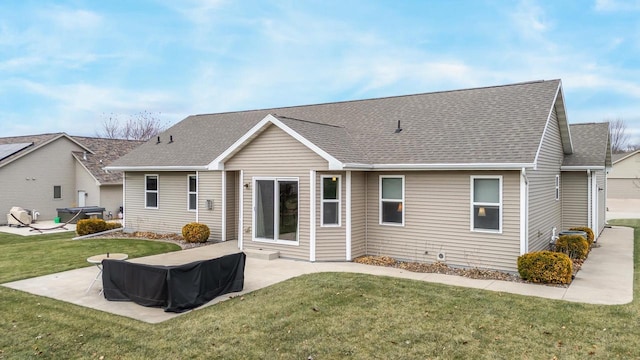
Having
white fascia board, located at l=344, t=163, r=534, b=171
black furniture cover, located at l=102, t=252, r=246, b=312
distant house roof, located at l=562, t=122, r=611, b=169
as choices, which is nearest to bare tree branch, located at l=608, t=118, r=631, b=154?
distant house roof, located at l=562, t=122, r=611, b=169

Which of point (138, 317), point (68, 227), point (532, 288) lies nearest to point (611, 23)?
point (532, 288)

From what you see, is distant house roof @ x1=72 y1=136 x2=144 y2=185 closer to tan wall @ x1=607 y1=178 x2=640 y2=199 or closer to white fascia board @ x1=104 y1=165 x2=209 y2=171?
white fascia board @ x1=104 y1=165 x2=209 y2=171

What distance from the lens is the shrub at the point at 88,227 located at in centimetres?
1814

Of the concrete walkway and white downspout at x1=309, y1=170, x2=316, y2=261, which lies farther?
white downspout at x1=309, y1=170, x2=316, y2=261

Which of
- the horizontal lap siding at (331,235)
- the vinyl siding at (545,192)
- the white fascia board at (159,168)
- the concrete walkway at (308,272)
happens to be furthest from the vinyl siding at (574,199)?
the white fascia board at (159,168)

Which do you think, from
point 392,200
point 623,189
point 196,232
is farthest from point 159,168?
point 623,189

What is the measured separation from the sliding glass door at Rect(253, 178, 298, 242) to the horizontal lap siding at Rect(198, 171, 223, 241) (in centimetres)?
347

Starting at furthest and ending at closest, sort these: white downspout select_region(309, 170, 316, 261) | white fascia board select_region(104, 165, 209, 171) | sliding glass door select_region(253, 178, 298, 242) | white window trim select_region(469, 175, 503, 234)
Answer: white fascia board select_region(104, 165, 209, 171)
sliding glass door select_region(253, 178, 298, 242)
white downspout select_region(309, 170, 316, 261)
white window trim select_region(469, 175, 503, 234)

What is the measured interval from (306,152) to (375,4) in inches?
324

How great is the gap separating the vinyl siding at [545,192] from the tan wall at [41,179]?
1058 inches

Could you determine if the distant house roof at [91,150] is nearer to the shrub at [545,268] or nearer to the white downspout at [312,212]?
the white downspout at [312,212]

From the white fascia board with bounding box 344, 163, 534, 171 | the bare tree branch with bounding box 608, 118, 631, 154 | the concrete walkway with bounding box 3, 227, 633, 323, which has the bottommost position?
the concrete walkway with bounding box 3, 227, 633, 323

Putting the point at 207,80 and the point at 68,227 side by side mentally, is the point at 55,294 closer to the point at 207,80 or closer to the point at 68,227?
the point at 68,227

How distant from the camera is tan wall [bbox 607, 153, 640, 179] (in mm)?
40500
